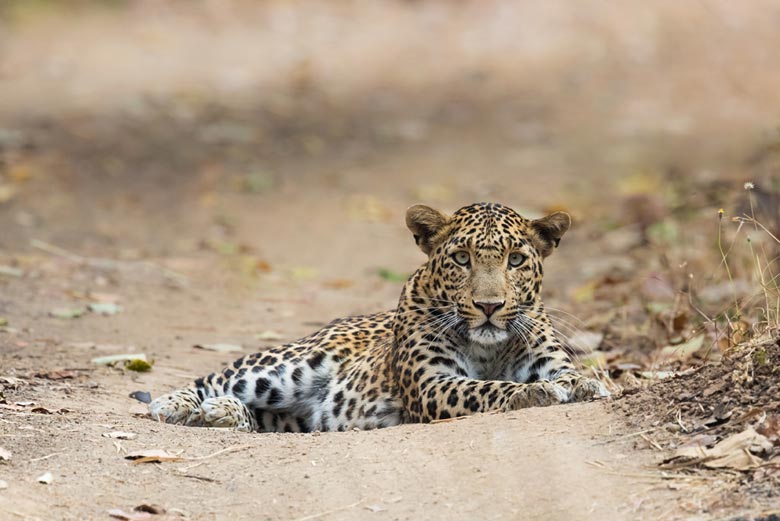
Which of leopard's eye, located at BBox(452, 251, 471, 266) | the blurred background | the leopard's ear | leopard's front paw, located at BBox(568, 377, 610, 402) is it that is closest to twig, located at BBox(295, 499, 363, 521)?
leopard's front paw, located at BBox(568, 377, 610, 402)

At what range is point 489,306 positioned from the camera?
21.8 ft

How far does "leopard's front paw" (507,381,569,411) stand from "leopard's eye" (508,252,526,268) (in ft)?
2.93

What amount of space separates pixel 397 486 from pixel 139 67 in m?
16.7

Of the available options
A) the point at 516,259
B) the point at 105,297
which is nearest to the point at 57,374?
the point at 516,259

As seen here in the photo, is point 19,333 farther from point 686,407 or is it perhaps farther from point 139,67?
point 139,67

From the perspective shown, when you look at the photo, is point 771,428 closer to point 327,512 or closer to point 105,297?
point 327,512

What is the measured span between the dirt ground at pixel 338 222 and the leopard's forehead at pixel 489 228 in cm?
79

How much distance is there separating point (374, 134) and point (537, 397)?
42.8ft

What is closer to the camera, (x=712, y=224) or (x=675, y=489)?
(x=675, y=489)

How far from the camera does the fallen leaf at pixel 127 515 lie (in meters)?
4.99

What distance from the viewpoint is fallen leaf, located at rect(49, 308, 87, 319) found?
9836mm

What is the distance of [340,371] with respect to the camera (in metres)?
7.90

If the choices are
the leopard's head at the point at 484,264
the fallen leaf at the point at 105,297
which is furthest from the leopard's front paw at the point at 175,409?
the fallen leaf at the point at 105,297

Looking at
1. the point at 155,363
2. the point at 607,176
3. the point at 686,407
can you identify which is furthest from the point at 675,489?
the point at 607,176
